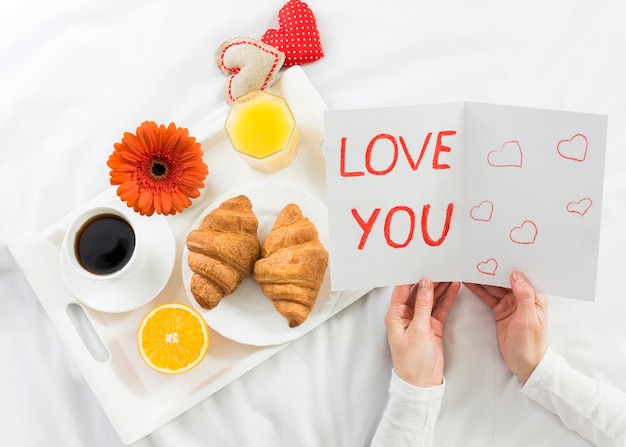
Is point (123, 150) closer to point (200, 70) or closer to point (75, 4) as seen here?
point (200, 70)

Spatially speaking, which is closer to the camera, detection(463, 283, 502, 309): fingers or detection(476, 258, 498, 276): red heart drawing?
detection(476, 258, 498, 276): red heart drawing

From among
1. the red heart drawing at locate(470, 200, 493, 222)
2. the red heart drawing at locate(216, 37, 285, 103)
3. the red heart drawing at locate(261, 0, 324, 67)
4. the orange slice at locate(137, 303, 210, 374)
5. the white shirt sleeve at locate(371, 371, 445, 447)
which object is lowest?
the white shirt sleeve at locate(371, 371, 445, 447)

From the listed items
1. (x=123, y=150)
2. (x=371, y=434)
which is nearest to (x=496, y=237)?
(x=371, y=434)

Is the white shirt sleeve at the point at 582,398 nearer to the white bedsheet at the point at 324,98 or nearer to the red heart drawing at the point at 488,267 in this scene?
the white bedsheet at the point at 324,98

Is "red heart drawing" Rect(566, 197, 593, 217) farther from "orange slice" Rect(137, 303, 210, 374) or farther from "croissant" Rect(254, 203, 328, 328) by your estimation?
"orange slice" Rect(137, 303, 210, 374)

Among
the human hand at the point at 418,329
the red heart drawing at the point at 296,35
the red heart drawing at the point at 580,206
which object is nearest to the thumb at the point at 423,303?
the human hand at the point at 418,329

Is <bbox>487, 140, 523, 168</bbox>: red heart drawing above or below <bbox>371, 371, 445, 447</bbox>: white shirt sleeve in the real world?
above

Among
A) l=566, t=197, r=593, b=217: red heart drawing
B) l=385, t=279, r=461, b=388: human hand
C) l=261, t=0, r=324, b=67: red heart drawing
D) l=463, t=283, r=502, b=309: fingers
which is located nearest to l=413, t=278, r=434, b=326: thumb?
l=385, t=279, r=461, b=388: human hand
